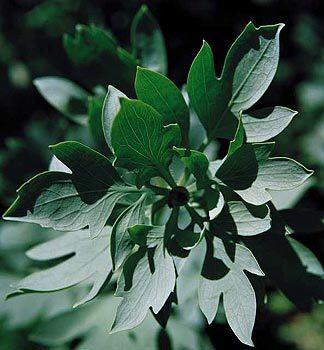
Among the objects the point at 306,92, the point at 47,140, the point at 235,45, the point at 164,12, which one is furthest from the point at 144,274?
the point at 306,92

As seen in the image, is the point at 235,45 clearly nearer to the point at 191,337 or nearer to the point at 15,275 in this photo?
the point at 191,337

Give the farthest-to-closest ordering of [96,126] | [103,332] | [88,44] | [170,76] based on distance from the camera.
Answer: [170,76]
[103,332]
[88,44]
[96,126]

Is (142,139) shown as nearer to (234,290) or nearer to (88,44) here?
(234,290)

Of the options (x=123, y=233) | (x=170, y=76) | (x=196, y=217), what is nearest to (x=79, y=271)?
(x=123, y=233)

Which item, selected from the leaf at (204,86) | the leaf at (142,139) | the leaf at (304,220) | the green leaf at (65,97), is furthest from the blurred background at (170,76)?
the leaf at (142,139)

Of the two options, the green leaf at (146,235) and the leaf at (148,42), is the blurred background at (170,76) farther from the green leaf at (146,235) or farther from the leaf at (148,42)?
the green leaf at (146,235)

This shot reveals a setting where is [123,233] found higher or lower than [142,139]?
lower
